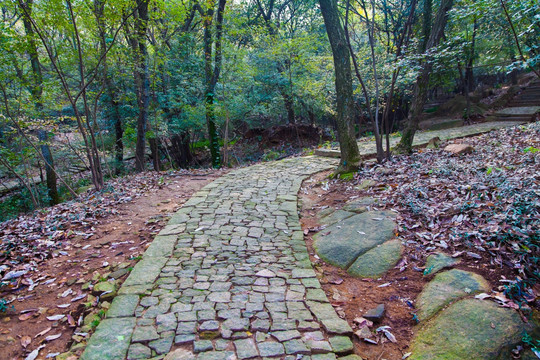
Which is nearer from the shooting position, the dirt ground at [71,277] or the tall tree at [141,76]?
the dirt ground at [71,277]

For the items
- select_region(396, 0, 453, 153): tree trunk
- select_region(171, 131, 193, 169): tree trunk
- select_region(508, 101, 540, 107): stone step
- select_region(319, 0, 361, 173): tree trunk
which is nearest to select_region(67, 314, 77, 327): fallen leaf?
select_region(319, 0, 361, 173): tree trunk

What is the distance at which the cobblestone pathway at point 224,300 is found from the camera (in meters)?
2.20

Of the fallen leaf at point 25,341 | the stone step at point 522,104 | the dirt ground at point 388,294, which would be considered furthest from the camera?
the stone step at point 522,104

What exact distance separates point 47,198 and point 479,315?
12716 millimetres

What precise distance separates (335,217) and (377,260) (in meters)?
1.27

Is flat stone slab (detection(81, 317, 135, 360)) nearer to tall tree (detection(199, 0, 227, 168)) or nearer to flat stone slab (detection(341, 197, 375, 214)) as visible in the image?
flat stone slab (detection(341, 197, 375, 214))

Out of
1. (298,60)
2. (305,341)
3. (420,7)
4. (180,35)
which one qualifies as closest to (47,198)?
(180,35)

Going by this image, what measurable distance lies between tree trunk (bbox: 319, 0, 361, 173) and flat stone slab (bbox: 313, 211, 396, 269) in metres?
2.27

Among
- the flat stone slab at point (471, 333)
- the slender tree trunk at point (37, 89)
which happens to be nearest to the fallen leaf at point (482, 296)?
the flat stone slab at point (471, 333)

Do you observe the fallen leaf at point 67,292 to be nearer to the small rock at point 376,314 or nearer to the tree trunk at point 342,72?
the small rock at point 376,314

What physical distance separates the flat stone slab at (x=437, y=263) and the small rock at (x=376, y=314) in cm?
60

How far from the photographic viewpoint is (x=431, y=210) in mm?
3752

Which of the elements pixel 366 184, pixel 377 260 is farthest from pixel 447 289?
pixel 366 184

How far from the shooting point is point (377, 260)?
3.21 meters
